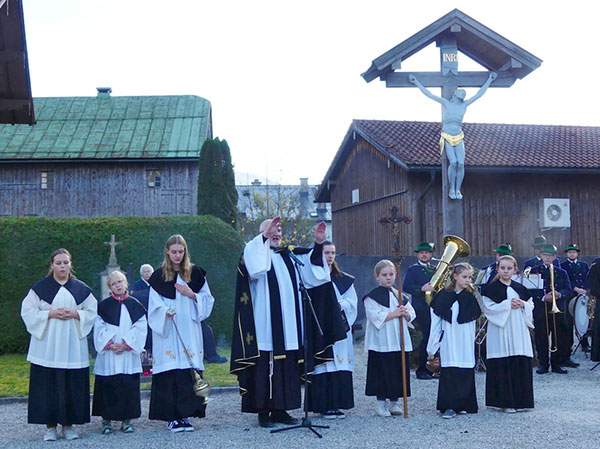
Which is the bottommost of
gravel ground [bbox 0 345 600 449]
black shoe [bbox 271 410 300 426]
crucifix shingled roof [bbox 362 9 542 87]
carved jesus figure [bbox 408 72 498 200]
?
gravel ground [bbox 0 345 600 449]

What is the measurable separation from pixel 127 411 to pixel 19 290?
8.02 m

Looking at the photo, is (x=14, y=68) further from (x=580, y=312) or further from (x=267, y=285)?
(x=580, y=312)

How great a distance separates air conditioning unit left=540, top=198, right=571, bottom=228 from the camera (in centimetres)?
1948

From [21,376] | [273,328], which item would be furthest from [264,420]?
→ [21,376]

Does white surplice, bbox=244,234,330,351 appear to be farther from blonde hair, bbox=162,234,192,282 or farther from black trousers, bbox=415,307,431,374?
black trousers, bbox=415,307,431,374

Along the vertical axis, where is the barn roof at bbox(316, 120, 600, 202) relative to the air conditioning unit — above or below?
above

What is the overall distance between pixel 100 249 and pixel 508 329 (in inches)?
364

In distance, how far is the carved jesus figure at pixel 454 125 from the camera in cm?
1186

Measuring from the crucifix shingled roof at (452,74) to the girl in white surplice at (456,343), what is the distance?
4.49 m

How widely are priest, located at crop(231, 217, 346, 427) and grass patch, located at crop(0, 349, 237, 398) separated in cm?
273

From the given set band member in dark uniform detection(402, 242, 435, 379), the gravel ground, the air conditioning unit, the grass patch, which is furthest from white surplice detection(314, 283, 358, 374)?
the air conditioning unit

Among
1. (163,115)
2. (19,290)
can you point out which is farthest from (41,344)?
(163,115)

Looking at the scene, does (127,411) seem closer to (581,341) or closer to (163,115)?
(581,341)

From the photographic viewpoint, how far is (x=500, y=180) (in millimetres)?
19641
